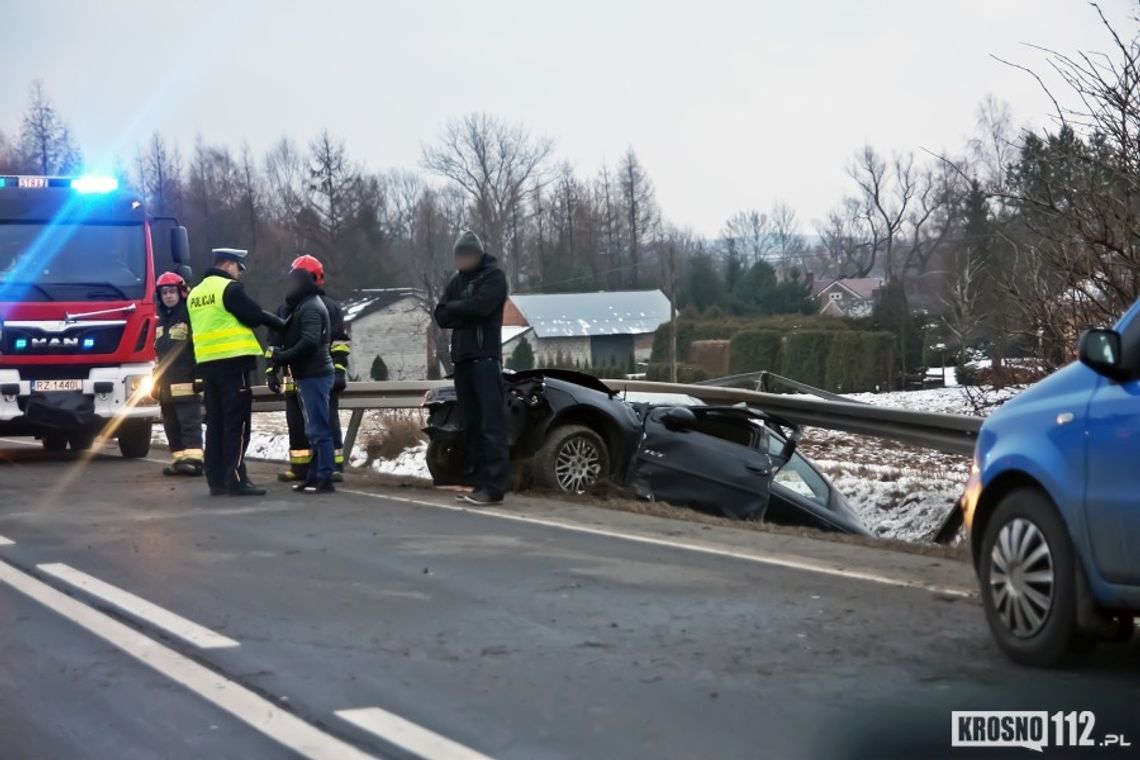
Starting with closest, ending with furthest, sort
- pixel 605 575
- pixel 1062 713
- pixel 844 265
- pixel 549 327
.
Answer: pixel 1062 713 → pixel 605 575 → pixel 549 327 → pixel 844 265

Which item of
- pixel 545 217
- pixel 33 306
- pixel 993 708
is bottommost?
pixel 993 708

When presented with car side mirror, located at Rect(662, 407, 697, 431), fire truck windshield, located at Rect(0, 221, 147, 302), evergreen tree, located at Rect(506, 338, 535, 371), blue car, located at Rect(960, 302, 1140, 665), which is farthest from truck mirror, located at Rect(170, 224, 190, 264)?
evergreen tree, located at Rect(506, 338, 535, 371)

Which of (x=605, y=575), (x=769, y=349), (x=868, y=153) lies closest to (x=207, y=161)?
(x=868, y=153)

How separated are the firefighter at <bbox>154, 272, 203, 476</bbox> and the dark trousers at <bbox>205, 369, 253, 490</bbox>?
2115 millimetres

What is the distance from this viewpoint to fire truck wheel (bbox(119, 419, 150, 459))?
16.9m

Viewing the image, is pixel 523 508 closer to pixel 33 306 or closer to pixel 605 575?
pixel 605 575

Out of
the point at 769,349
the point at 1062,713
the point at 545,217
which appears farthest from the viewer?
the point at 545,217

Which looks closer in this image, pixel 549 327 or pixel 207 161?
pixel 549 327

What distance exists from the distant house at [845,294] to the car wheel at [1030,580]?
277 feet

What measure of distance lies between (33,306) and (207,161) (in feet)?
282

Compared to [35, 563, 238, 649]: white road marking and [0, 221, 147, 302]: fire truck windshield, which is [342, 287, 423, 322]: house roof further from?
[35, 563, 238, 649]: white road marking

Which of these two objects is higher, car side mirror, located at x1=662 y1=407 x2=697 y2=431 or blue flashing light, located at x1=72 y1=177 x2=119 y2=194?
blue flashing light, located at x1=72 y1=177 x2=119 y2=194

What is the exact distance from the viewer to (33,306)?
51.7 ft

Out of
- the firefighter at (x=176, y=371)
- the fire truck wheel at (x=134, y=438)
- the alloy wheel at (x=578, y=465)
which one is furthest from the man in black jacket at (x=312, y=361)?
the fire truck wheel at (x=134, y=438)
